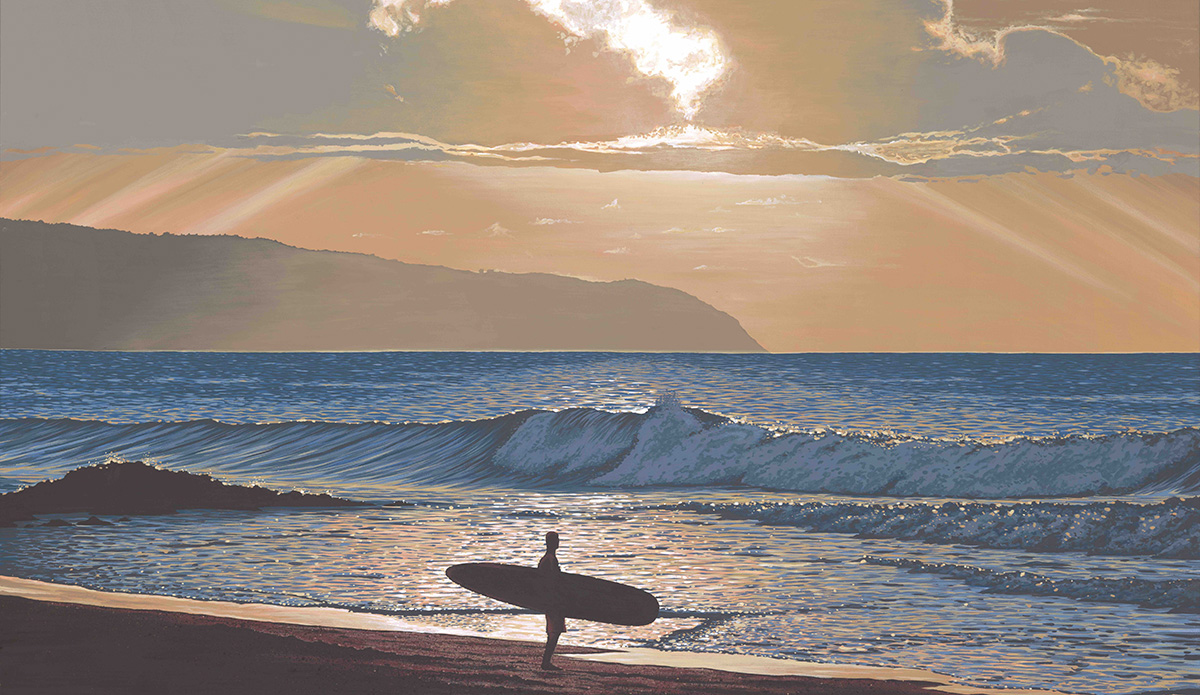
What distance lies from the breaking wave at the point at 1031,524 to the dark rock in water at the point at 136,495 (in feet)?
34.2

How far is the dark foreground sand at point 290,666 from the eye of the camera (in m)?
9.59

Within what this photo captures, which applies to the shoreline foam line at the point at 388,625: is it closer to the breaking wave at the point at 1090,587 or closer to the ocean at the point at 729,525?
the ocean at the point at 729,525

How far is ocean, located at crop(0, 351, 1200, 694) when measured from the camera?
43.2 ft

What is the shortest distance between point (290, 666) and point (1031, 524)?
567 inches

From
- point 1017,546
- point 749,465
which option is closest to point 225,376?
point 749,465

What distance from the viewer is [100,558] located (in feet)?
58.4

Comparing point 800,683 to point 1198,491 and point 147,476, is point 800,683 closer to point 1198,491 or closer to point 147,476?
point 147,476

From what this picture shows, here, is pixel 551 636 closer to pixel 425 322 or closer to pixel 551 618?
pixel 551 618

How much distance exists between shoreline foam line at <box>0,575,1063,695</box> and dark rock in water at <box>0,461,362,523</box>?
7757mm

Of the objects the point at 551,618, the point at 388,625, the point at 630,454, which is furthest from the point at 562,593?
the point at 630,454

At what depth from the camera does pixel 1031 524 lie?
20219 millimetres

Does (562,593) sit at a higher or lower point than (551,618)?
higher

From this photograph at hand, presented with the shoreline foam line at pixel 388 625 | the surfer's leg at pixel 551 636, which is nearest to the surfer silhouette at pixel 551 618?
the surfer's leg at pixel 551 636

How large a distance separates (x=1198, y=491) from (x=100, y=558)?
24914 mm
